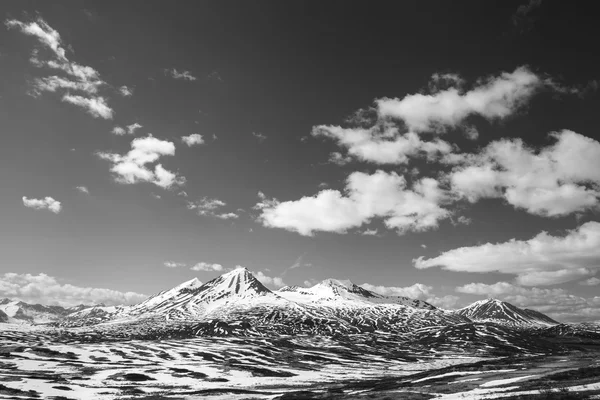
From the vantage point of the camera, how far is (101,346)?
192 meters

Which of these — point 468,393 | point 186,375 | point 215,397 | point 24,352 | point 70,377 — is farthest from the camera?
point 24,352

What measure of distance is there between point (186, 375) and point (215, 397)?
5143 centimetres

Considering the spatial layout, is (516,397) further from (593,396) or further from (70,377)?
(70,377)

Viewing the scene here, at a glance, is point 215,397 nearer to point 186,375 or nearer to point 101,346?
point 186,375

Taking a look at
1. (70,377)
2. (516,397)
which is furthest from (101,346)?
(516,397)

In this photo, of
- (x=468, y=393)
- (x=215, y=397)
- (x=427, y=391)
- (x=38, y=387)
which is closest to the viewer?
(x=468, y=393)

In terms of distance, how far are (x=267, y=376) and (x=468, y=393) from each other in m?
95.9

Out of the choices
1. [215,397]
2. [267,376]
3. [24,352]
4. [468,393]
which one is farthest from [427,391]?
[24,352]

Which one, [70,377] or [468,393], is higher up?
[468,393]

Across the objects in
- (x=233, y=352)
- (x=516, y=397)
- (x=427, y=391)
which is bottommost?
(x=233, y=352)

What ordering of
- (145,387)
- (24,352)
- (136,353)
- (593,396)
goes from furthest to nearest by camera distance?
1. (136,353)
2. (24,352)
3. (145,387)
4. (593,396)

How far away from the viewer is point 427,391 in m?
58.3

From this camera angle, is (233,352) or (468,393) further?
(233,352)

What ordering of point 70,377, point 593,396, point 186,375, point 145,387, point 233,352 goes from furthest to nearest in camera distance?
point 233,352 → point 186,375 → point 70,377 → point 145,387 → point 593,396
